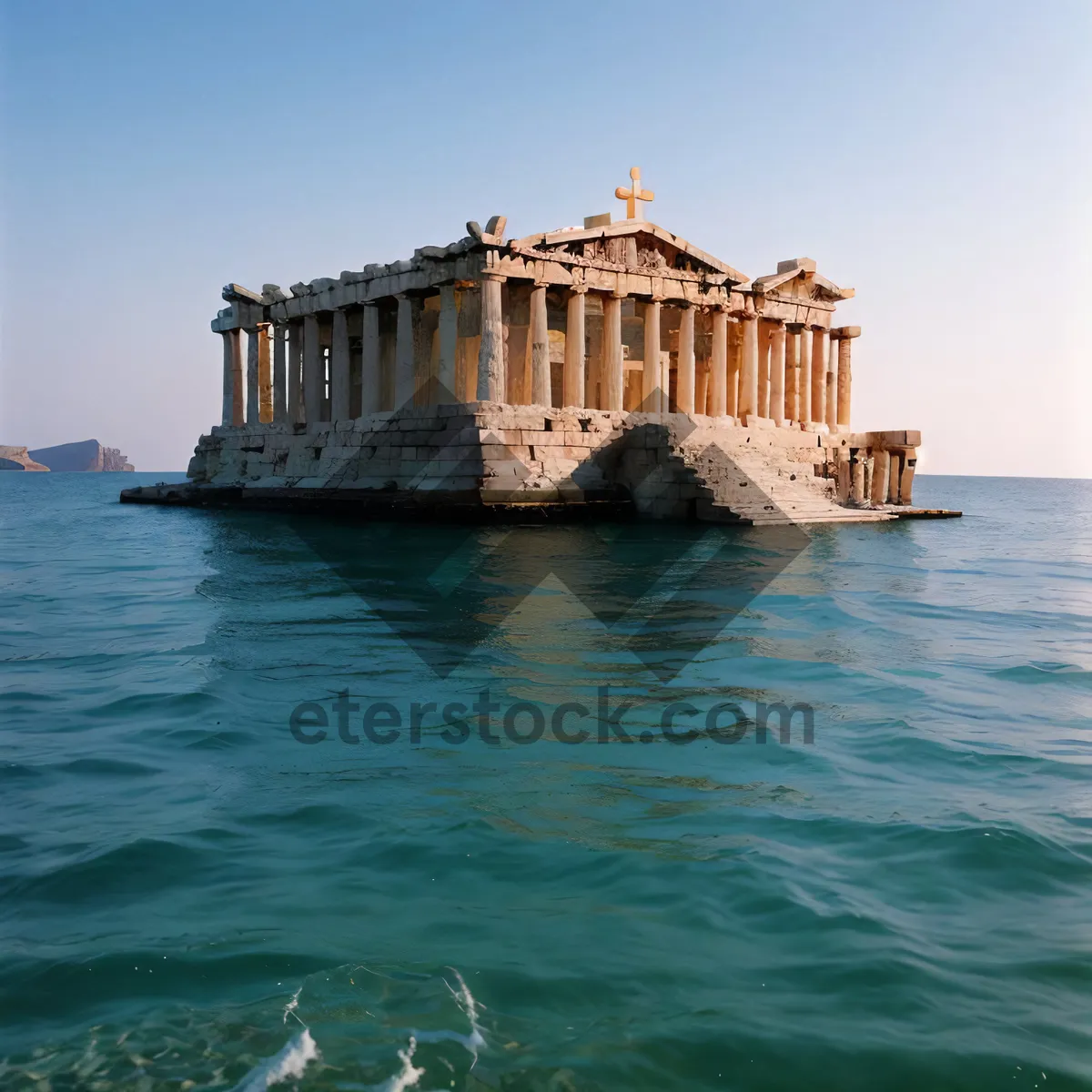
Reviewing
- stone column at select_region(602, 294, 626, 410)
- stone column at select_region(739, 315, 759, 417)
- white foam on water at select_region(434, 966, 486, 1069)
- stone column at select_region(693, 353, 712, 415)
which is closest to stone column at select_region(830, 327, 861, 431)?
stone column at select_region(739, 315, 759, 417)

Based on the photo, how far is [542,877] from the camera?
402cm

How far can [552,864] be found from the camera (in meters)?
4.13

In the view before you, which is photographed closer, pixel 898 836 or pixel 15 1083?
pixel 15 1083

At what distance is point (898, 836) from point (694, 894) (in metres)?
1.13

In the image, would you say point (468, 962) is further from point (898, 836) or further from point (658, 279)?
point (658, 279)

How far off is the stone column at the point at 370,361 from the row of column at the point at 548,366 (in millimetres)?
28

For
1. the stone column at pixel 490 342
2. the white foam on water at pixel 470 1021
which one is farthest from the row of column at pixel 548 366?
the white foam on water at pixel 470 1021

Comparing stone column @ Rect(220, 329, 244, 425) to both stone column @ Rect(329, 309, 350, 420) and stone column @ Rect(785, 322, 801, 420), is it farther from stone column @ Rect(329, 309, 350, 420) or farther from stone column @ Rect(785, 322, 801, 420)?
stone column @ Rect(785, 322, 801, 420)

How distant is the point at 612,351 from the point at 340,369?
325 inches

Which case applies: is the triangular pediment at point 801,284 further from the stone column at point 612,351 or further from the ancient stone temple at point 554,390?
the stone column at point 612,351

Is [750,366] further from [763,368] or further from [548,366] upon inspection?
[548,366]

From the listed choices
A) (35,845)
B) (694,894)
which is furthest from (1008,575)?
(35,845)

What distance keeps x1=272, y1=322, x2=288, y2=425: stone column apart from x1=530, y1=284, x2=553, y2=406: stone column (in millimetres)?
10846

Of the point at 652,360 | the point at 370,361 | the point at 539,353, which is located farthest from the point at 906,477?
the point at 370,361
